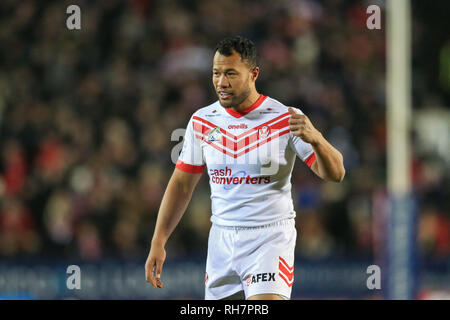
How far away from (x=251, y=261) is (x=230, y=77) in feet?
3.77

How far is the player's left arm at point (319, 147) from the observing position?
4.65 metres

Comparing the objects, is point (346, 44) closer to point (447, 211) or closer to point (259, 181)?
point (447, 211)

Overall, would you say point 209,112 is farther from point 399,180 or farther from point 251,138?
point 399,180

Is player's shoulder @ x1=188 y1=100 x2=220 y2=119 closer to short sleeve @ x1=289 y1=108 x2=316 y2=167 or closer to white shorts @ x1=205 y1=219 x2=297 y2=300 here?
short sleeve @ x1=289 y1=108 x2=316 y2=167

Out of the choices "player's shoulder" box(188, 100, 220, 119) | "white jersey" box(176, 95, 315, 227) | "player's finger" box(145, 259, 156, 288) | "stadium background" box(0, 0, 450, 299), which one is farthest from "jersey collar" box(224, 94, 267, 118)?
"stadium background" box(0, 0, 450, 299)

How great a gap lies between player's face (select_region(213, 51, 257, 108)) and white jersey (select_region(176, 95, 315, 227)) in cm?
18

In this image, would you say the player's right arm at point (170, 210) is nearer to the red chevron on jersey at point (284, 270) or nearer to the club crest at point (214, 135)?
the club crest at point (214, 135)

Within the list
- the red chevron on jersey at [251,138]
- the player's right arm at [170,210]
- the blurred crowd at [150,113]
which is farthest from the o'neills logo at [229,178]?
the blurred crowd at [150,113]

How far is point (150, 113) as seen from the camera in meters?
11.4

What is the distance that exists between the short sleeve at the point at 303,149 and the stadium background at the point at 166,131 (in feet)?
14.4

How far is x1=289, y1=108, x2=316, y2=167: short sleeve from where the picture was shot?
197 inches

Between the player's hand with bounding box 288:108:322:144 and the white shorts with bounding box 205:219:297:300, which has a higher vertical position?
the player's hand with bounding box 288:108:322:144

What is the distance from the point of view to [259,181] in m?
5.11
